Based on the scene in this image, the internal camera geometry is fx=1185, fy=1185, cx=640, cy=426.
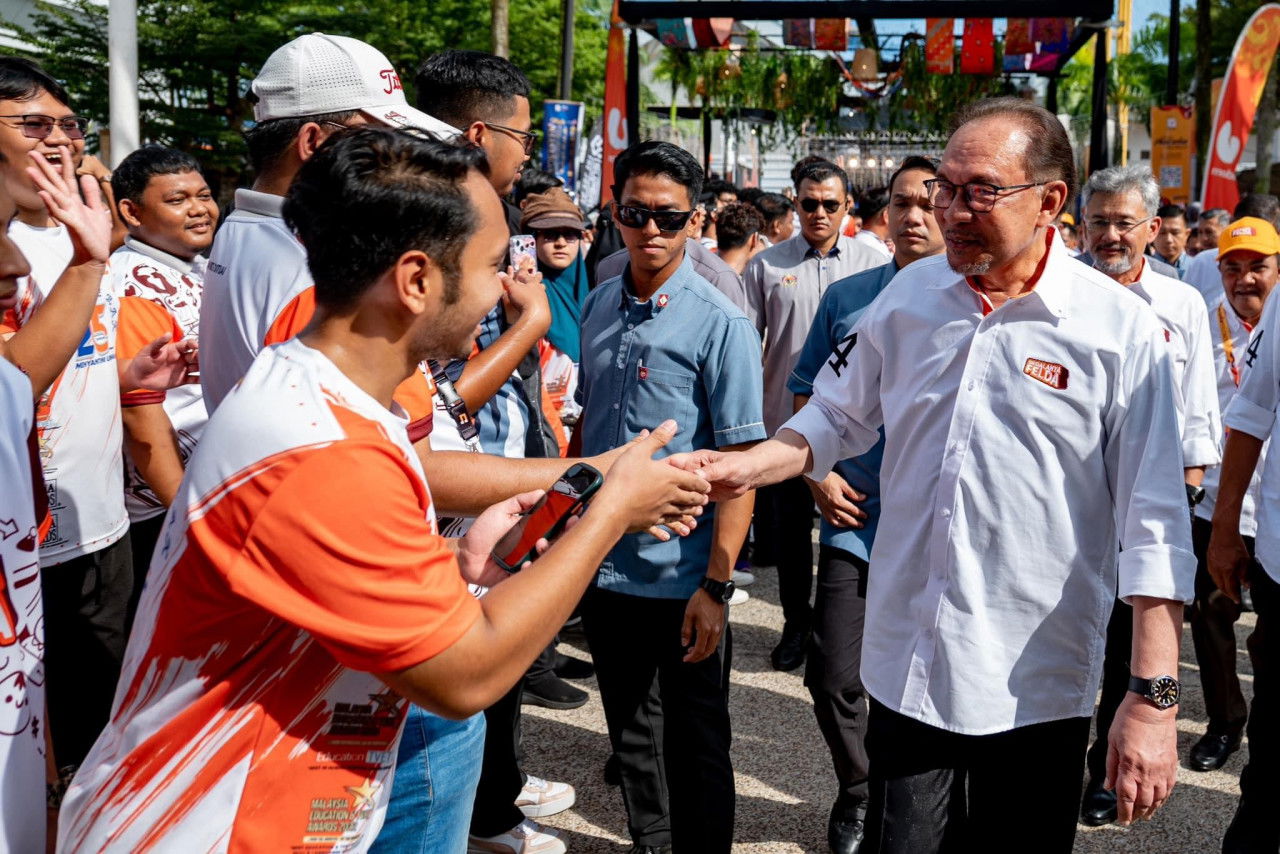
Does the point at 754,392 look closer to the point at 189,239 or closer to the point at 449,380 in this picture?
the point at 449,380

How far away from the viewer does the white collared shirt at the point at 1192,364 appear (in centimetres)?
468

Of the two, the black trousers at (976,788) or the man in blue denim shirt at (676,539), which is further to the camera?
the man in blue denim shirt at (676,539)

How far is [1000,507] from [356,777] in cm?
156

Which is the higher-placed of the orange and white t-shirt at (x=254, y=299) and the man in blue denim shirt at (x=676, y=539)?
the orange and white t-shirt at (x=254, y=299)

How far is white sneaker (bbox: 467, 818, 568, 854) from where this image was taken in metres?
3.93

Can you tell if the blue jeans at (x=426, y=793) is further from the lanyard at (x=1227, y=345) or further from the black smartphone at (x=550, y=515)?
the lanyard at (x=1227, y=345)

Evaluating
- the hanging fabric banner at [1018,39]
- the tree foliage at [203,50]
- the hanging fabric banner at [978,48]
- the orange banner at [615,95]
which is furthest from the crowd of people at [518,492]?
the tree foliage at [203,50]

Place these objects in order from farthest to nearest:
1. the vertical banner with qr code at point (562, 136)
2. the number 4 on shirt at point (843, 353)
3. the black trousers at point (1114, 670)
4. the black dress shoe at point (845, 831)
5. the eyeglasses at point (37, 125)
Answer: the vertical banner with qr code at point (562, 136) → the black trousers at point (1114, 670) → the black dress shoe at point (845, 831) → the eyeglasses at point (37, 125) → the number 4 on shirt at point (843, 353)

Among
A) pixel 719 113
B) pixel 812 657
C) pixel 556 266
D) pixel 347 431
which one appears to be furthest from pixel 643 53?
pixel 347 431

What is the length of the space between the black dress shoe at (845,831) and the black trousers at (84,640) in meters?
2.49

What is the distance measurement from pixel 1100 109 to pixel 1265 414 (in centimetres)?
947

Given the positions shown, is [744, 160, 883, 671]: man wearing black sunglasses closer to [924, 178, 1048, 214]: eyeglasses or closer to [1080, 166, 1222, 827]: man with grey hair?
[1080, 166, 1222, 827]: man with grey hair

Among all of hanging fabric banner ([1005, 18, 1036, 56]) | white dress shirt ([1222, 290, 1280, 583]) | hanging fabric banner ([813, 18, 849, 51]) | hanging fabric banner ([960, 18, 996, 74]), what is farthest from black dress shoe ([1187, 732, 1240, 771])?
hanging fabric banner ([960, 18, 996, 74])

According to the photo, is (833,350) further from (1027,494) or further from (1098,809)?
(1098,809)
